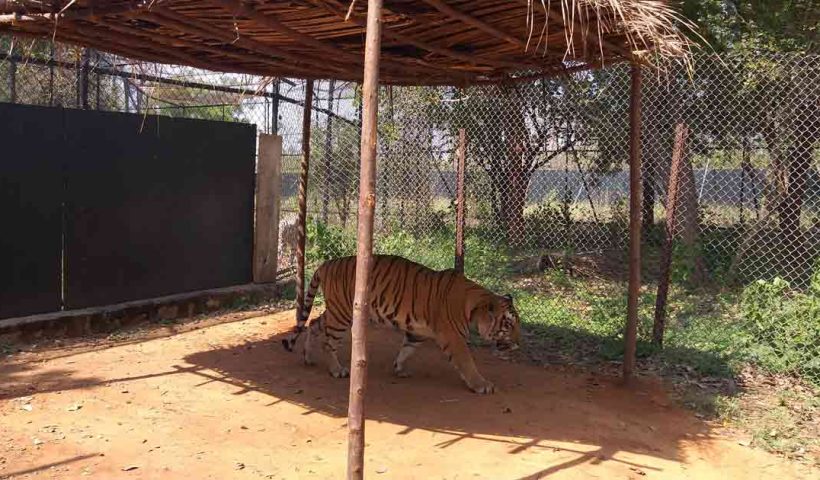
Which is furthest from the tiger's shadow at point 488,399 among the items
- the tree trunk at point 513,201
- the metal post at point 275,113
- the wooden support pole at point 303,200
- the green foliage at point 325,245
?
the metal post at point 275,113

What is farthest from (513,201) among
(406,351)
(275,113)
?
(406,351)

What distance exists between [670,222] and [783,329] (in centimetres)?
143

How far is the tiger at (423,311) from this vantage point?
19.4ft

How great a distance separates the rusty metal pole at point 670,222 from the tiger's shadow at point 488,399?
32.9 inches

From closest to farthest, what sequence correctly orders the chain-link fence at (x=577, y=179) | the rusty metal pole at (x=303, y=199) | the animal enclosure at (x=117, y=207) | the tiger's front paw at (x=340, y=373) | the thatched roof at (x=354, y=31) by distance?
the thatched roof at (x=354, y=31)
the tiger's front paw at (x=340, y=373)
the animal enclosure at (x=117, y=207)
the rusty metal pole at (x=303, y=199)
the chain-link fence at (x=577, y=179)

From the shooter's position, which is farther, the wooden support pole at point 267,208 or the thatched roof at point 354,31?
the wooden support pole at point 267,208

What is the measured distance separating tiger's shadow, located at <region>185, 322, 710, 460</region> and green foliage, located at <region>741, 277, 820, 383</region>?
1245 mm

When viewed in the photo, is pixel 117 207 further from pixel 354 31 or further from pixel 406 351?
pixel 354 31

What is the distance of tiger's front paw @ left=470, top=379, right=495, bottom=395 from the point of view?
228 inches

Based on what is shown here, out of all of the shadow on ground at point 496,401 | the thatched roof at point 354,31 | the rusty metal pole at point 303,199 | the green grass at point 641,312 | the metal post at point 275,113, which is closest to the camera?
the thatched roof at point 354,31

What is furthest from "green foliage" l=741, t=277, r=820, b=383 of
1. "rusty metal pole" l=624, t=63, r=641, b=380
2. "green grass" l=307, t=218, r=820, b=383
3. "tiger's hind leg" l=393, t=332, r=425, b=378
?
"tiger's hind leg" l=393, t=332, r=425, b=378

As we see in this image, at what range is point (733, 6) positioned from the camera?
32.4ft

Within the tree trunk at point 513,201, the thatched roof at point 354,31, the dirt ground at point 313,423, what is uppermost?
the thatched roof at point 354,31

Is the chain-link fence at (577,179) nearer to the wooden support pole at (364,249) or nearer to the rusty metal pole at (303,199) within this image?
the rusty metal pole at (303,199)
